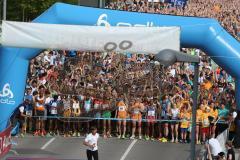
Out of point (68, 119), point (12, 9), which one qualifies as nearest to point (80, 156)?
point (68, 119)

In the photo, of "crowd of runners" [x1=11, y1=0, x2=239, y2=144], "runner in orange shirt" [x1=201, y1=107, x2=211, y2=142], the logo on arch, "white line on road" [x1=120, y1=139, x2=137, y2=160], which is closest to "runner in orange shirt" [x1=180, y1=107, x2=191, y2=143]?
"crowd of runners" [x1=11, y1=0, x2=239, y2=144]

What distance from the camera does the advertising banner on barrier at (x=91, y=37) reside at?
15.1 metres

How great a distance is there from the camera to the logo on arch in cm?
1709

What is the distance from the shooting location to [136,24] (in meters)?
16.5


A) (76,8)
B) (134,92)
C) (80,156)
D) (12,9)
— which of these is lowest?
(80,156)

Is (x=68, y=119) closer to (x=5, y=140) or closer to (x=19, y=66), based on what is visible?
(x=19, y=66)

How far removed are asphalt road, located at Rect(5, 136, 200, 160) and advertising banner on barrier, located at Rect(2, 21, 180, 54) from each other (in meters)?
3.00

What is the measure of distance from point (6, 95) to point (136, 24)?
11.6 ft

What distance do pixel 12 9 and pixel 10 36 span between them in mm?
34531

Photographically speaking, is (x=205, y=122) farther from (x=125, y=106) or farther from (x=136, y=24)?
(x=136, y=24)

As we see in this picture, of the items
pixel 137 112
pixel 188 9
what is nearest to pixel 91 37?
pixel 137 112

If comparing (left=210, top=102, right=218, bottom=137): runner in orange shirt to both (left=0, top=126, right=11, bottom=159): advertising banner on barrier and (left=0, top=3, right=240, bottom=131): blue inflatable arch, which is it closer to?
(left=0, top=3, right=240, bottom=131): blue inflatable arch

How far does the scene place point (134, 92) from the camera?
20.1 metres

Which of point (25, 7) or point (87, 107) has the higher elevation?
point (25, 7)
